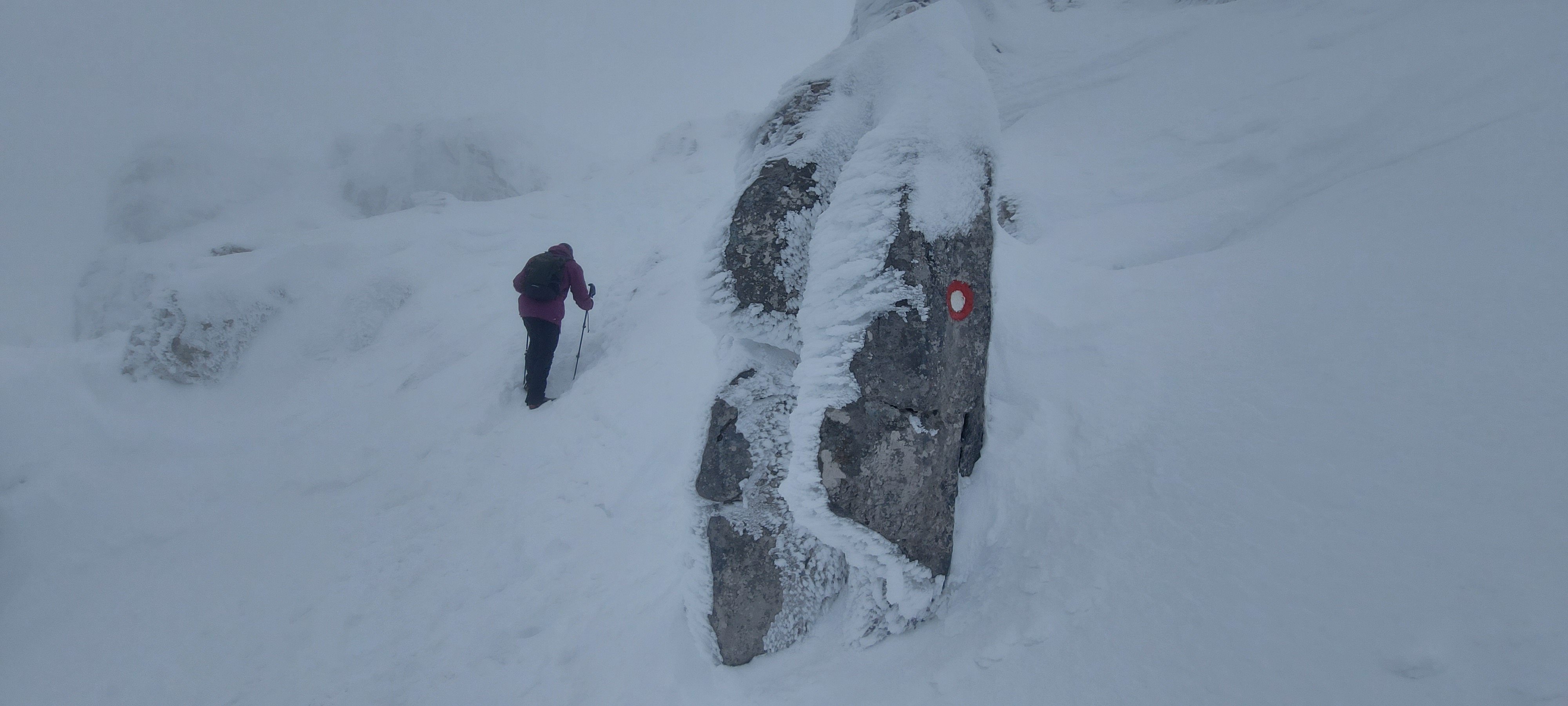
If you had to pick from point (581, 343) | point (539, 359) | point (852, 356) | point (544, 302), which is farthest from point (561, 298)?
point (852, 356)

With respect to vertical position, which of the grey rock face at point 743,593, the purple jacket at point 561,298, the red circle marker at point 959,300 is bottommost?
the grey rock face at point 743,593

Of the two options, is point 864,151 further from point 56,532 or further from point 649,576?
point 56,532

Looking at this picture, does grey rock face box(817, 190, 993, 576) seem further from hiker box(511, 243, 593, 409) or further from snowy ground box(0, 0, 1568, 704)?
hiker box(511, 243, 593, 409)

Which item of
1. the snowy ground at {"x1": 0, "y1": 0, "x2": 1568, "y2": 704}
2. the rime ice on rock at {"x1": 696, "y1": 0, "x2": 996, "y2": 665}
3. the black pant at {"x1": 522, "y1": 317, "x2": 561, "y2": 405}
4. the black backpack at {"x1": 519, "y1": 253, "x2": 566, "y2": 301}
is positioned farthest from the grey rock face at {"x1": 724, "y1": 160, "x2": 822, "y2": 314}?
the black pant at {"x1": 522, "y1": 317, "x2": 561, "y2": 405}

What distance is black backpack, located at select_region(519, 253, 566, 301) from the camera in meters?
6.08

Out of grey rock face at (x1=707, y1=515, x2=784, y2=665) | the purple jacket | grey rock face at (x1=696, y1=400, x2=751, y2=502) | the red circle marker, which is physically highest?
the purple jacket

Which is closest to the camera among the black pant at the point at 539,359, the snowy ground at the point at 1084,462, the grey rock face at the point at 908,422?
the snowy ground at the point at 1084,462

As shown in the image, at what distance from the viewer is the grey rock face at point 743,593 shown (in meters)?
3.21

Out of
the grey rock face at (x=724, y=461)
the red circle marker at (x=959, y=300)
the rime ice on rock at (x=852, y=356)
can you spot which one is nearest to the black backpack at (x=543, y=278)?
the rime ice on rock at (x=852, y=356)

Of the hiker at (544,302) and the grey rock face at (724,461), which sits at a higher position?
the hiker at (544,302)

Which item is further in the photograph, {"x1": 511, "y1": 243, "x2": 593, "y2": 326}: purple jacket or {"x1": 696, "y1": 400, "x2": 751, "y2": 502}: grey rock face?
{"x1": 511, "y1": 243, "x2": 593, "y2": 326}: purple jacket

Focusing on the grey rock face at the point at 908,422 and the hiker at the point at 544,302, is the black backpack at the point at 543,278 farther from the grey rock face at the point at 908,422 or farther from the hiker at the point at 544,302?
the grey rock face at the point at 908,422

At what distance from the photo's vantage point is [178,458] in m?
7.07

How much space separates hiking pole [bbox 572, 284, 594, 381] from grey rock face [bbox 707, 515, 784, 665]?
4270mm
